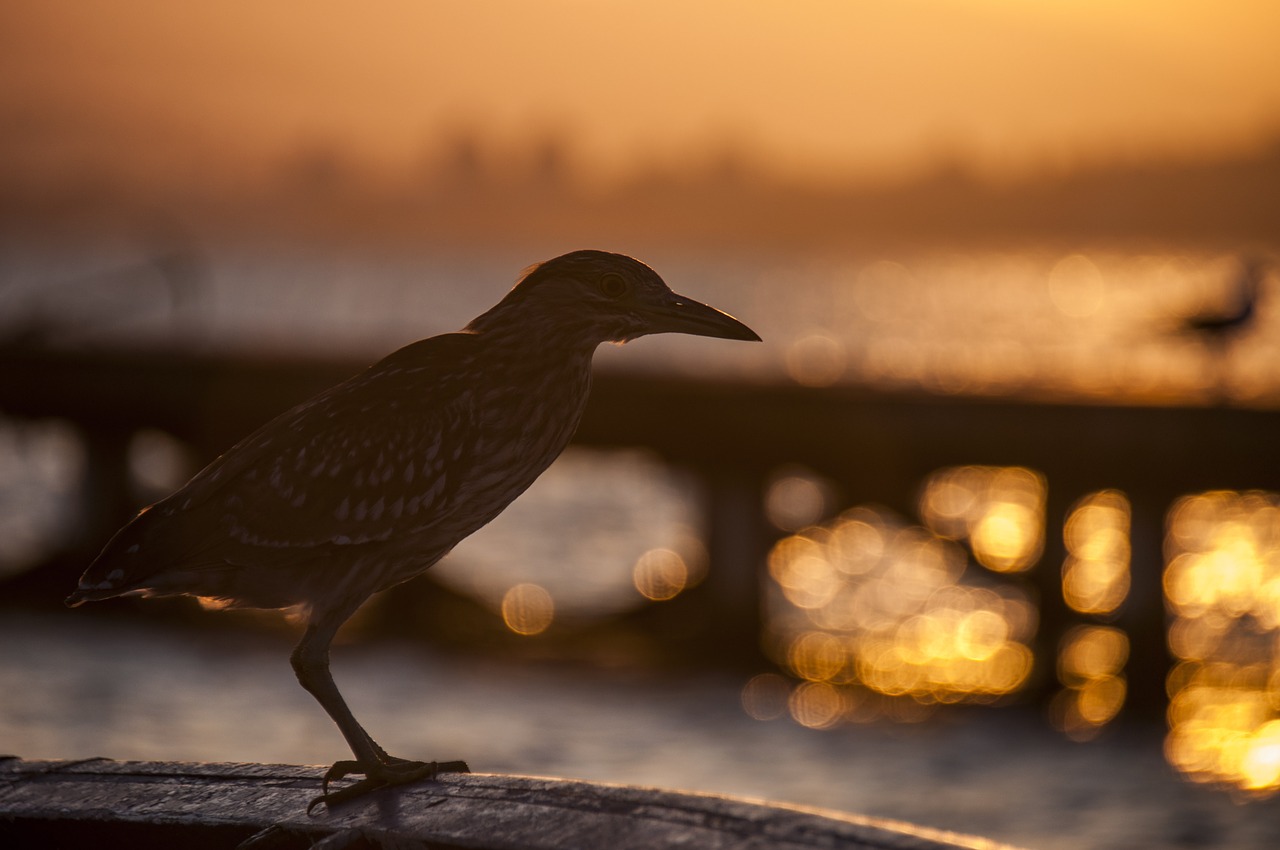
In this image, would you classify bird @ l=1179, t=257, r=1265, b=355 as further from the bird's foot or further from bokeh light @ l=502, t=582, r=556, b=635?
the bird's foot

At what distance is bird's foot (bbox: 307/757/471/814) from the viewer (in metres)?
4.73

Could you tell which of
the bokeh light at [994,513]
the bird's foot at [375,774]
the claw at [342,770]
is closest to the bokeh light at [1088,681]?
the bokeh light at [994,513]

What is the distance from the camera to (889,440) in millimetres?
20172

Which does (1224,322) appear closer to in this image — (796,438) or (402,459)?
(796,438)

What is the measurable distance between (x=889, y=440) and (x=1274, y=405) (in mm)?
5225

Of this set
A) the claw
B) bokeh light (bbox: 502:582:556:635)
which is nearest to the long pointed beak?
the claw

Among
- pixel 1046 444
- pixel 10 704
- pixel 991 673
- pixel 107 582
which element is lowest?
pixel 107 582

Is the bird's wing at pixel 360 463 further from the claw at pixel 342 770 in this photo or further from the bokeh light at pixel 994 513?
the bokeh light at pixel 994 513

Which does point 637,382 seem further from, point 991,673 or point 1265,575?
point 1265,575

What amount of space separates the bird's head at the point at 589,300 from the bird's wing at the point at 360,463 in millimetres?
291

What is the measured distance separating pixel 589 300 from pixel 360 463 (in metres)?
1.02

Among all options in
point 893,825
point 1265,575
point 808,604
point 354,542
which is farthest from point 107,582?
point 1265,575

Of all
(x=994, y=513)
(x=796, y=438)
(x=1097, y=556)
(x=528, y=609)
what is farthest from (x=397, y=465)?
(x=994, y=513)

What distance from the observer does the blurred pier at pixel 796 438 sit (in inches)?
759
